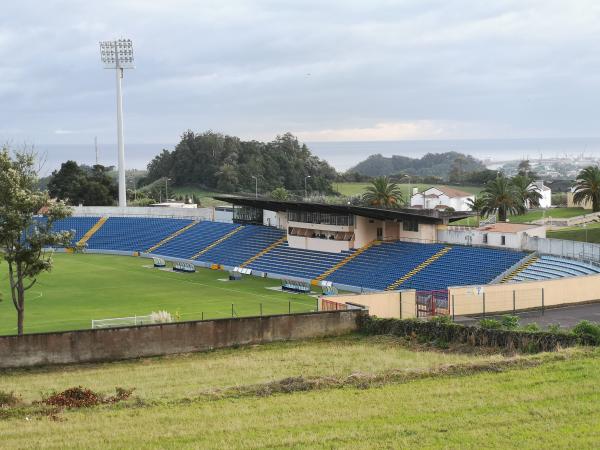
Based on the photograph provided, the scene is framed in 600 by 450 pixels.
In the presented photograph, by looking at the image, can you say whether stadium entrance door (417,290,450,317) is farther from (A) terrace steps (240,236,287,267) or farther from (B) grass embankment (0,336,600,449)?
(A) terrace steps (240,236,287,267)

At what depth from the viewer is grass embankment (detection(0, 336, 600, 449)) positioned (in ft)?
55.7

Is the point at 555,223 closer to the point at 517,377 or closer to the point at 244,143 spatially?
the point at 517,377

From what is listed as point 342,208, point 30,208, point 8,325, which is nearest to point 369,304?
point 30,208

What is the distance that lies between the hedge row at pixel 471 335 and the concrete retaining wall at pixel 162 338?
1545 mm

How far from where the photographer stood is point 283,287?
58.7 m

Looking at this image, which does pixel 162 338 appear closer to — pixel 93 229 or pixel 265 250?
pixel 265 250

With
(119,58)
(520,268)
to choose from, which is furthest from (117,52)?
(520,268)

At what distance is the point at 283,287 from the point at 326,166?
119 metres

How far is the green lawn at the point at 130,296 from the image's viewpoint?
156 ft

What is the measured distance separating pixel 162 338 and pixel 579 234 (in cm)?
5026

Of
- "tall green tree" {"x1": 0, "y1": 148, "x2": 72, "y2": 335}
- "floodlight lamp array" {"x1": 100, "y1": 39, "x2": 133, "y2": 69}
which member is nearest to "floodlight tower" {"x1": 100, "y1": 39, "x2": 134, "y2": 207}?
"floodlight lamp array" {"x1": 100, "y1": 39, "x2": 133, "y2": 69}

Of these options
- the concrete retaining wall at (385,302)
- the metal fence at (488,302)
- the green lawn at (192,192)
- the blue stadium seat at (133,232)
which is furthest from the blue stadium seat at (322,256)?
the green lawn at (192,192)

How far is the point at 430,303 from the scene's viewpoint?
40.6m

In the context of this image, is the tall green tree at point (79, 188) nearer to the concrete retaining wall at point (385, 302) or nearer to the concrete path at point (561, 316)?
the concrete retaining wall at point (385, 302)
